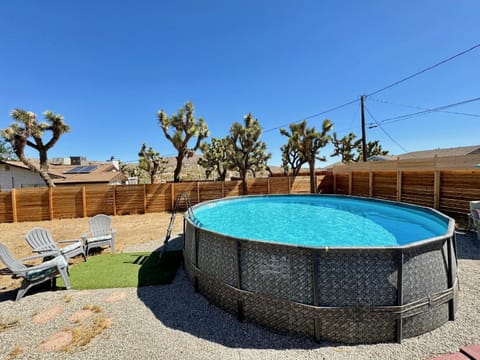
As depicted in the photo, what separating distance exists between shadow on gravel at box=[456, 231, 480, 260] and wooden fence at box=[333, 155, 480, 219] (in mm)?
2262

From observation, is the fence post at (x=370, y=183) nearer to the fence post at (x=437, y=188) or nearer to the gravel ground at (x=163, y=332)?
the fence post at (x=437, y=188)

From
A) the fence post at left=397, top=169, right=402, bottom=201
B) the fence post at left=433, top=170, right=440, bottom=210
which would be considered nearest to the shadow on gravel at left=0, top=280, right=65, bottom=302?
the fence post at left=433, top=170, right=440, bottom=210

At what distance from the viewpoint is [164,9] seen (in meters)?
8.78

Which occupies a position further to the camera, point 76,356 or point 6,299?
point 6,299

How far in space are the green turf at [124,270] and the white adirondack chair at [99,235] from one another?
1.16 ft

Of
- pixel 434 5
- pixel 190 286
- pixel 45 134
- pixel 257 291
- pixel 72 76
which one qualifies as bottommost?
pixel 190 286

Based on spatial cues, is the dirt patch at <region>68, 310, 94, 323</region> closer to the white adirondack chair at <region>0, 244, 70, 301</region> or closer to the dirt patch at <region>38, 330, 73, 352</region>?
the dirt patch at <region>38, 330, 73, 352</region>

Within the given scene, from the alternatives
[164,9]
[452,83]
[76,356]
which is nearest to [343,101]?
[452,83]

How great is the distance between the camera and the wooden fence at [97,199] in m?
11.0

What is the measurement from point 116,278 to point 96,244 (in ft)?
7.00

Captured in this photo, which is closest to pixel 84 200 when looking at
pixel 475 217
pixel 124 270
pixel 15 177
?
pixel 124 270

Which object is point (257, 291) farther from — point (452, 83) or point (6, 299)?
point (452, 83)

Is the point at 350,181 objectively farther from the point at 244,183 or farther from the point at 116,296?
the point at 116,296

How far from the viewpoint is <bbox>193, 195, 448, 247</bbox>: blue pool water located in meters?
6.29
